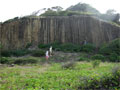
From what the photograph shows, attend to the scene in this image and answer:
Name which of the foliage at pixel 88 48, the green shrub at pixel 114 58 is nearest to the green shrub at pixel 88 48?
the foliage at pixel 88 48

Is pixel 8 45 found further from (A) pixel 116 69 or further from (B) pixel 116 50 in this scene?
(A) pixel 116 69

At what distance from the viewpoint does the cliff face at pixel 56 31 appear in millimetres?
27364

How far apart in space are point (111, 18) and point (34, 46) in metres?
17.2

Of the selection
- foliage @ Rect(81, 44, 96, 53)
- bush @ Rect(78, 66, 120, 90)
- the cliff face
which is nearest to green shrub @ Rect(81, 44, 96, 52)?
foliage @ Rect(81, 44, 96, 53)

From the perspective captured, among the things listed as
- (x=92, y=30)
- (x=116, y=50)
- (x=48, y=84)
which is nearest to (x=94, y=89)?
(x=48, y=84)

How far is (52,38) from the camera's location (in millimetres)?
28375

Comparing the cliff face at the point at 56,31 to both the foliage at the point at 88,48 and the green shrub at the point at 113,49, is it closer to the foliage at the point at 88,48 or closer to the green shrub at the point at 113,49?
the foliage at the point at 88,48

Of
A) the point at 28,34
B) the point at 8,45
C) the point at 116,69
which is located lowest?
the point at 8,45

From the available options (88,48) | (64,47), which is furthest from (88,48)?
(64,47)

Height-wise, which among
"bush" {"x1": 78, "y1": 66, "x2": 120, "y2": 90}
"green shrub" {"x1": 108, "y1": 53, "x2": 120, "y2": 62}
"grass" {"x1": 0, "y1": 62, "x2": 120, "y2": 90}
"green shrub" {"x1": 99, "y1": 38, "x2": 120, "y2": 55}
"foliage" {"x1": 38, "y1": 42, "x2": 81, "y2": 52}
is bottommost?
"foliage" {"x1": 38, "y1": 42, "x2": 81, "y2": 52}

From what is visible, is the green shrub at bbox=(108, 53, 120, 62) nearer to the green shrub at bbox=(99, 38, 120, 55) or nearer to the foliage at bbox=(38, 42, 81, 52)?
the green shrub at bbox=(99, 38, 120, 55)

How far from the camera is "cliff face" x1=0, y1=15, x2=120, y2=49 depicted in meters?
27.4

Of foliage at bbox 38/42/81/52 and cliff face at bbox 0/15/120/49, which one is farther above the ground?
cliff face at bbox 0/15/120/49

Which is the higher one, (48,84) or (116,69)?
(116,69)
